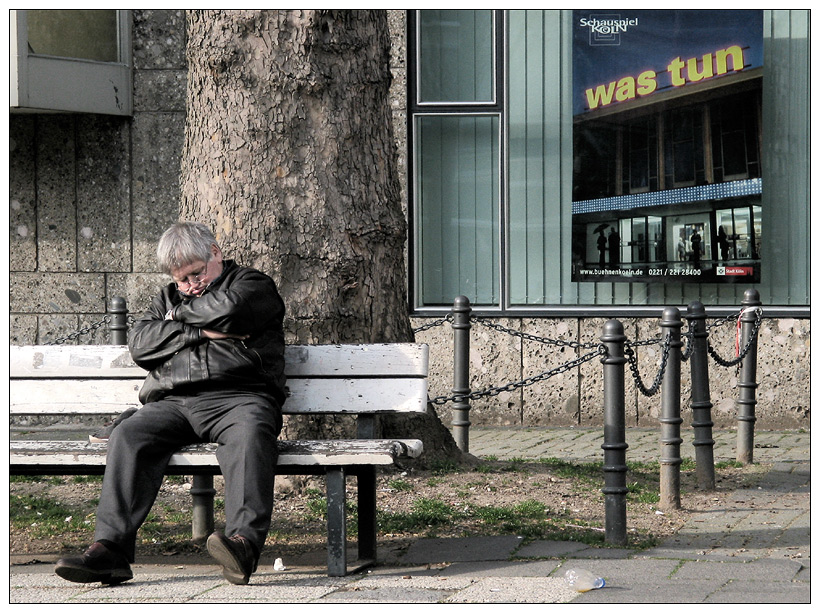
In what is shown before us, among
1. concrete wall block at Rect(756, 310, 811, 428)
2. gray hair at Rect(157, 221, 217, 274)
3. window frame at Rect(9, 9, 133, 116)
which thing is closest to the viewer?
gray hair at Rect(157, 221, 217, 274)

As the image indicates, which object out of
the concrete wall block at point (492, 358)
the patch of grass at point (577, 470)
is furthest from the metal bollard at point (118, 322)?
the concrete wall block at point (492, 358)

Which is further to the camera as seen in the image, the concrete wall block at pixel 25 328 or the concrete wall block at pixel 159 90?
the concrete wall block at pixel 25 328

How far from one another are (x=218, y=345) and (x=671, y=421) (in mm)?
2505

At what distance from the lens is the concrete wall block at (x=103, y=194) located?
9750 mm

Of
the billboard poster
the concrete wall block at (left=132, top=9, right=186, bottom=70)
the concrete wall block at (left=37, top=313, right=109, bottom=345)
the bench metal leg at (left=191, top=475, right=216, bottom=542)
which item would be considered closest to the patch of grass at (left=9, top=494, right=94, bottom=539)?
the bench metal leg at (left=191, top=475, right=216, bottom=542)

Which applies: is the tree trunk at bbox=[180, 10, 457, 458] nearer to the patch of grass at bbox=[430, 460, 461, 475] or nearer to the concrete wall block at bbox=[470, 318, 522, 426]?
the patch of grass at bbox=[430, 460, 461, 475]

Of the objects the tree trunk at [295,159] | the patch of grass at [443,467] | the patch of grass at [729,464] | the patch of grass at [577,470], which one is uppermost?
the tree trunk at [295,159]

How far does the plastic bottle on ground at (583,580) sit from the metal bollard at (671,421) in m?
1.71

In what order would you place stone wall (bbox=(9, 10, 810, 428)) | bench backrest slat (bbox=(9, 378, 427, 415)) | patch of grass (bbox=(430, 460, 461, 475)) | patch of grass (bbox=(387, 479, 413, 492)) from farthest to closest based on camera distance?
stone wall (bbox=(9, 10, 810, 428)), patch of grass (bbox=(430, 460, 461, 475)), patch of grass (bbox=(387, 479, 413, 492)), bench backrest slat (bbox=(9, 378, 427, 415))

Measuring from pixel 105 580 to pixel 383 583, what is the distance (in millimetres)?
1018

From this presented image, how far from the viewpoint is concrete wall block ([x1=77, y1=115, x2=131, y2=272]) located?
9750 millimetres

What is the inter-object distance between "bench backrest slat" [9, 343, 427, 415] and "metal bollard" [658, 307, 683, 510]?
1591mm

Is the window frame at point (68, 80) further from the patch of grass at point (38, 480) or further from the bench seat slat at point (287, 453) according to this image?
the bench seat slat at point (287, 453)

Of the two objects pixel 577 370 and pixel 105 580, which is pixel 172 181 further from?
pixel 105 580
